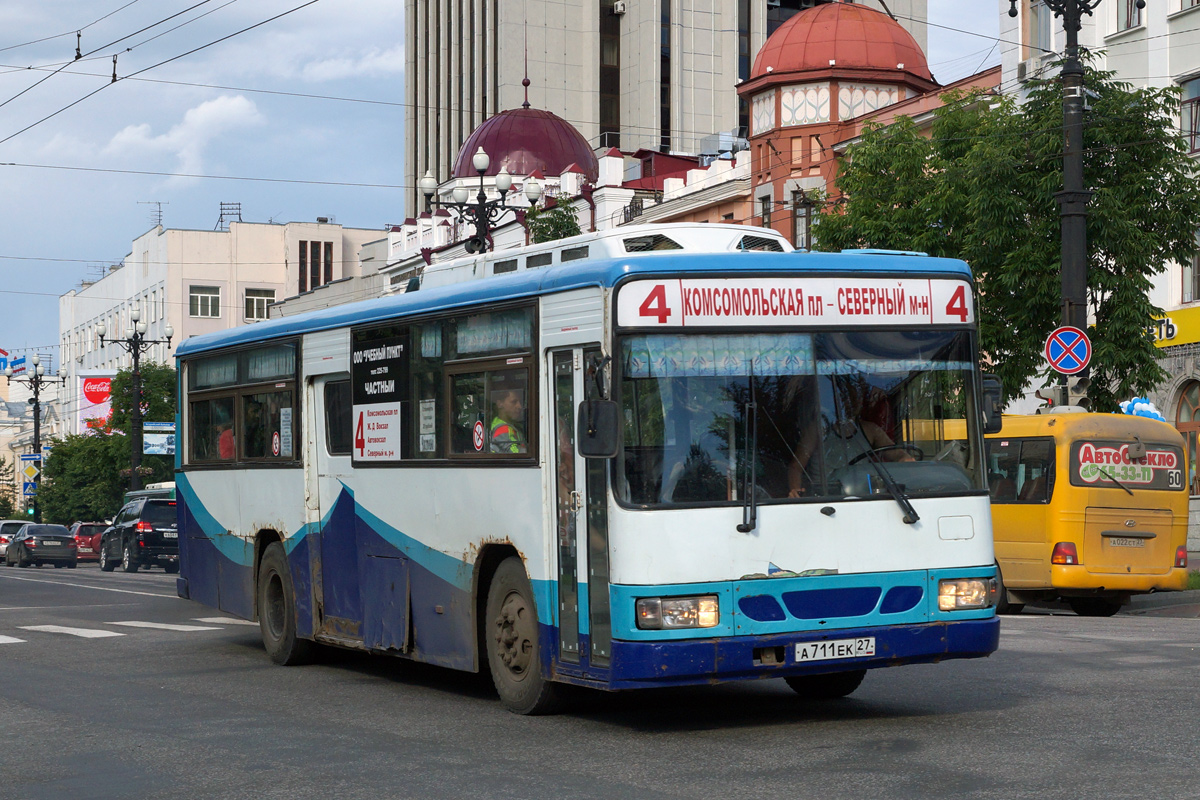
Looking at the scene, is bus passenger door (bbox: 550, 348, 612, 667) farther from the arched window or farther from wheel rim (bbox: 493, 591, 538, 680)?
the arched window

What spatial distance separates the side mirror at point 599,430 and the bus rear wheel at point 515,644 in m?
1.48

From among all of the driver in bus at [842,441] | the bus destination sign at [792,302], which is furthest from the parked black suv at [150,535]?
the driver in bus at [842,441]

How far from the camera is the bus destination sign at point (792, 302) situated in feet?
30.5

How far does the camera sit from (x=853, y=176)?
94.9 feet

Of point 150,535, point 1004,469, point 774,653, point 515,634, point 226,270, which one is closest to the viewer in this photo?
point 774,653

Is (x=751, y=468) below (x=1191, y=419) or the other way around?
below

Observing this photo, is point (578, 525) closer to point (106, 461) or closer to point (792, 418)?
point (792, 418)

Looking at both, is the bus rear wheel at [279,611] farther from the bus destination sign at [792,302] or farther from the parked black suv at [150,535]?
the parked black suv at [150,535]

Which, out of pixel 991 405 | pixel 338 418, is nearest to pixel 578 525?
pixel 991 405

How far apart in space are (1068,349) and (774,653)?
1166cm

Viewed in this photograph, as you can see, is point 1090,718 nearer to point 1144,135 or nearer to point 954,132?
point 1144,135

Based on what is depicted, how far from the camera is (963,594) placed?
9602 millimetres

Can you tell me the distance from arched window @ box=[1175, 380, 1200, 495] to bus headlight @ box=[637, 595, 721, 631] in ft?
85.8

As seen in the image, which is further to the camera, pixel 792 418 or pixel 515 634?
pixel 515 634
